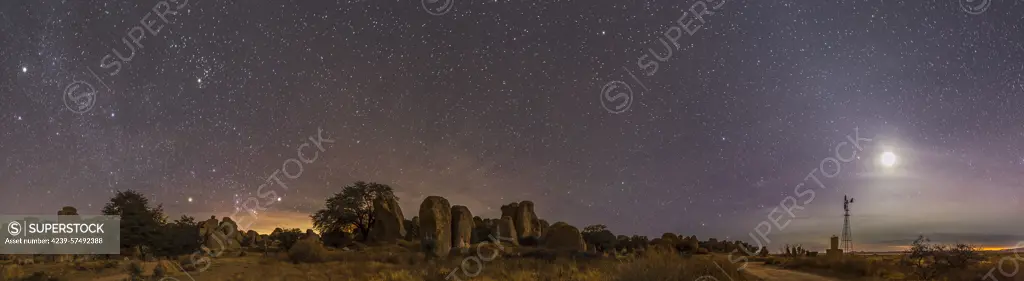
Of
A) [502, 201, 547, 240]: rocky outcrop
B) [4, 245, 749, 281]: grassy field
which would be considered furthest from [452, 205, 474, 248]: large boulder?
[4, 245, 749, 281]: grassy field

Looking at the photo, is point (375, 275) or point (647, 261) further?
point (375, 275)

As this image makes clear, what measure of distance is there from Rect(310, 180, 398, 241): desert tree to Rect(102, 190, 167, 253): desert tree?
16293mm

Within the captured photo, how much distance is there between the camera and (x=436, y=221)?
53.0m

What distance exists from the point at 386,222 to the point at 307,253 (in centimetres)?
2417

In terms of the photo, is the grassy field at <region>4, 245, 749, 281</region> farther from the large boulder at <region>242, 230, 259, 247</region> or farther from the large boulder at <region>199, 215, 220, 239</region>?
the large boulder at <region>242, 230, 259, 247</region>

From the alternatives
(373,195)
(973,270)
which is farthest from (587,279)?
(373,195)

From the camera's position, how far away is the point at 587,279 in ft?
67.7

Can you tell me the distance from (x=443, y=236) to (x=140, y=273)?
2868cm

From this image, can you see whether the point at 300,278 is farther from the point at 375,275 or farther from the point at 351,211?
the point at 351,211

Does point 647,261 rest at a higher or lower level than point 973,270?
higher

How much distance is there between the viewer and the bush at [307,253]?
37.1m

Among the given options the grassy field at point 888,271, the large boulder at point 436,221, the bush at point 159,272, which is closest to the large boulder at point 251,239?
the large boulder at point 436,221

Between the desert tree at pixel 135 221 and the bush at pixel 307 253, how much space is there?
21.7 metres

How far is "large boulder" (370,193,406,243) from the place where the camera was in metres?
60.9
